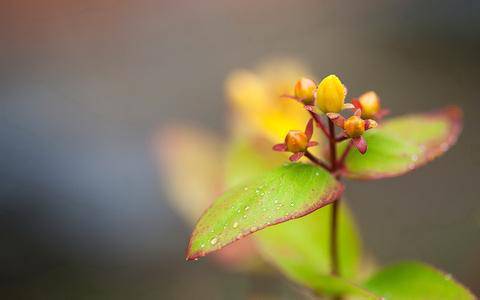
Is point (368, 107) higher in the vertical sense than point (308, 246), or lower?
higher

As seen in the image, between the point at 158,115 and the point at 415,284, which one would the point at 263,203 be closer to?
the point at 415,284

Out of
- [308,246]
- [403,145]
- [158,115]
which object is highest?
[403,145]

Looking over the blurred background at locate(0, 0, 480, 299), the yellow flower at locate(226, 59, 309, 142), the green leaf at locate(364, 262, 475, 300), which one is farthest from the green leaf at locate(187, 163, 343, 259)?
the blurred background at locate(0, 0, 480, 299)

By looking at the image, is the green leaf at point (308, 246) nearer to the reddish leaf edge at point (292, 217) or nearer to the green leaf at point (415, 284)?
the green leaf at point (415, 284)

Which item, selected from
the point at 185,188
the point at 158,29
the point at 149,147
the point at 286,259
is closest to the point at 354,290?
the point at 286,259

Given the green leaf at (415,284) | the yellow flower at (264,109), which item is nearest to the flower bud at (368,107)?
the green leaf at (415,284)

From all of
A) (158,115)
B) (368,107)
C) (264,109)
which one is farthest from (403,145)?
(158,115)

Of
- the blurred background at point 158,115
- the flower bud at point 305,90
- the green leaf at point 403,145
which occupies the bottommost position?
the blurred background at point 158,115

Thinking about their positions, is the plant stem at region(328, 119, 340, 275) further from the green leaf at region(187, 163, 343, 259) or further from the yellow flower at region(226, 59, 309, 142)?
the yellow flower at region(226, 59, 309, 142)
